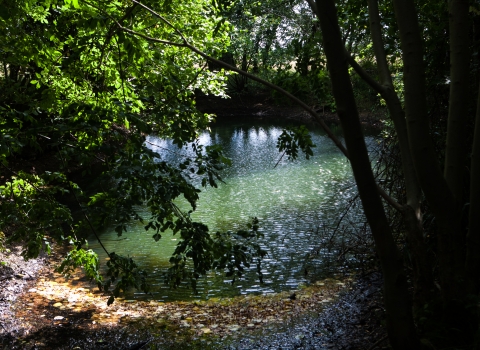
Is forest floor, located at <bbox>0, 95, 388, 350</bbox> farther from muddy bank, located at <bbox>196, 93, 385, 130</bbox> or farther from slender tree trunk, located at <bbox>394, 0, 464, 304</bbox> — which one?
muddy bank, located at <bbox>196, 93, 385, 130</bbox>

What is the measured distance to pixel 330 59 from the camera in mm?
2707

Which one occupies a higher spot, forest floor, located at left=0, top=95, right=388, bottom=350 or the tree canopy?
the tree canopy

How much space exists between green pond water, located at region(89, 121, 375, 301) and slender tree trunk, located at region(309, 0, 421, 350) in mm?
2157

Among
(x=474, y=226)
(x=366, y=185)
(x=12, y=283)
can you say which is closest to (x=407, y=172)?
(x=474, y=226)

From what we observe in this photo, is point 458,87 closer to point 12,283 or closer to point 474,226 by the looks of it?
point 474,226

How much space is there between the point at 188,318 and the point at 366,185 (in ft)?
12.6

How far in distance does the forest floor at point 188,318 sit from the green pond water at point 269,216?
0.57m

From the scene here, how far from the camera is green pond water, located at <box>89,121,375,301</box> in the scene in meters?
7.33

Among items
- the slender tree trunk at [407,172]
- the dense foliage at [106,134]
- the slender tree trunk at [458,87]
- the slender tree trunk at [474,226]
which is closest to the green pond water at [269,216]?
the dense foliage at [106,134]

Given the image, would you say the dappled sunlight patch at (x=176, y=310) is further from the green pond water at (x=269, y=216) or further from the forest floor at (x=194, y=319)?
the green pond water at (x=269, y=216)

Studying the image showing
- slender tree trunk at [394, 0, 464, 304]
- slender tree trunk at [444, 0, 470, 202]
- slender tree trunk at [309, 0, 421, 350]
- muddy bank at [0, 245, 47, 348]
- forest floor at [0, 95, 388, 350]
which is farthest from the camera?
muddy bank at [0, 245, 47, 348]

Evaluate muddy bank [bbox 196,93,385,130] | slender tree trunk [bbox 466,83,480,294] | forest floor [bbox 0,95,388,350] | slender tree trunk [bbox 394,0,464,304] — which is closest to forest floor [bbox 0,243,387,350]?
forest floor [bbox 0,95,388,350]

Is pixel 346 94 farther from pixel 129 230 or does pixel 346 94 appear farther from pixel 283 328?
pixel 129 230

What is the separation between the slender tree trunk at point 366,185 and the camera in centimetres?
269
